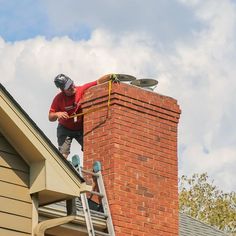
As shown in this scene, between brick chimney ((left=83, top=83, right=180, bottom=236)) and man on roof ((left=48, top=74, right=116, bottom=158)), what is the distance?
203mm

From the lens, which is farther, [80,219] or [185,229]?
[185,229]

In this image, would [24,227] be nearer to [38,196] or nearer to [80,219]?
[38,196]

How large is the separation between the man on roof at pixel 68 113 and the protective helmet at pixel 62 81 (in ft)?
0.29

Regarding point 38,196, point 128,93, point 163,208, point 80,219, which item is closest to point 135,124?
point 128,93

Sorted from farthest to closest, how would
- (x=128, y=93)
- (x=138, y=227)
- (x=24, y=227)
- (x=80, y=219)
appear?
(x=128, y=93), (x=138, y=227), (x=80, y=219), (x=24, y=227)

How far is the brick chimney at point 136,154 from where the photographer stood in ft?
36.5

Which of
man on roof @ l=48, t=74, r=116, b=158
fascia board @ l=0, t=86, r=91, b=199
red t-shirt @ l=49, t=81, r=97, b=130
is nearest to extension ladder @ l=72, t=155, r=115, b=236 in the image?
man on roof @ l=48, t=74, r=116, b=158

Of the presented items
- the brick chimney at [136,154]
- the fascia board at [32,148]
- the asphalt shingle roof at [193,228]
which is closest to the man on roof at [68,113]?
the brick chimney at [136,154]

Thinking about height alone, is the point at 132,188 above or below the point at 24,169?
above

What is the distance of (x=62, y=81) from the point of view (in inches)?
468

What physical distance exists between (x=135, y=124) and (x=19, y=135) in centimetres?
372

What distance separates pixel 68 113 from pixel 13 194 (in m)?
4.28

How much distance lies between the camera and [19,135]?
8219 mm

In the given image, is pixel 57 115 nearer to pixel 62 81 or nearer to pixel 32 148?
pixel 62 81
